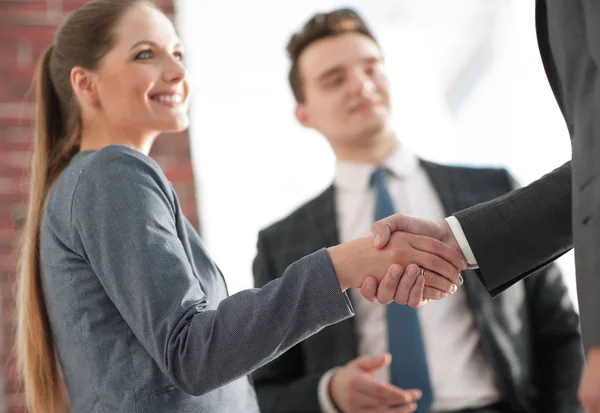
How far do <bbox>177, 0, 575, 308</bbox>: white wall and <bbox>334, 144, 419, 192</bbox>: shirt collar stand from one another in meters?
0.54

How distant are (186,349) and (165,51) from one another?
2.15 ft

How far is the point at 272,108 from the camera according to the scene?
9.96ft

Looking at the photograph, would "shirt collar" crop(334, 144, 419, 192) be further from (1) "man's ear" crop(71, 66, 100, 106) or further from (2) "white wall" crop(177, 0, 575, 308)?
(1) "man's ear" crop(71, 66, 100, 106)

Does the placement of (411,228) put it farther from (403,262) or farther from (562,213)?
(562,213)

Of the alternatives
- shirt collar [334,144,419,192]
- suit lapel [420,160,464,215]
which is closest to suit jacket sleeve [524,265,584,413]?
suit lapel [420,160,464,215]

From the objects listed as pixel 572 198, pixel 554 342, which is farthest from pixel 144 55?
pixel 554 342

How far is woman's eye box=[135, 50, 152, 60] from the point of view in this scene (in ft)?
5.08

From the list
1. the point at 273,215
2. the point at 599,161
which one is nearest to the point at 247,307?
the point at 599,161

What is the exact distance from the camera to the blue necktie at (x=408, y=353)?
199cm

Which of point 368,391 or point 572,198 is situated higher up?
point 572,198

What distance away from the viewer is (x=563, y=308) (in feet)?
6.80

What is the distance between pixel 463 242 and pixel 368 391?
1.72ft

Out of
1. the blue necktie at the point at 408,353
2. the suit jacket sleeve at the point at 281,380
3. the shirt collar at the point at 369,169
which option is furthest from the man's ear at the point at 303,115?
the blue necktie at the point at 408,353

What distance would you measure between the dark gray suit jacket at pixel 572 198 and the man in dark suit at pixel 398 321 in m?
0.53
